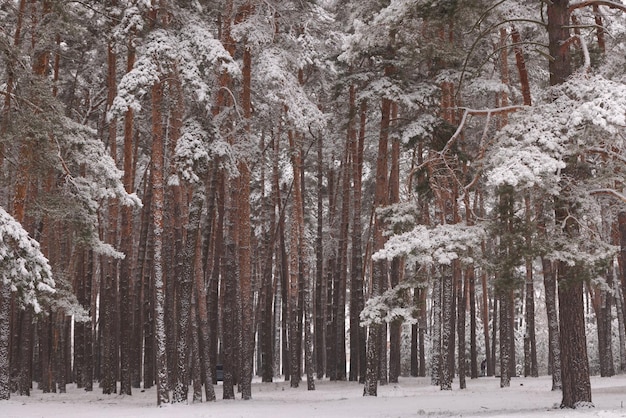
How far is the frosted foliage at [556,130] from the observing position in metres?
10.2

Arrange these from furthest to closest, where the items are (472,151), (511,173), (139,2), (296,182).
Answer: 1. (472,151)
2. (296,182)
3. (139,2)
4. (511,173)

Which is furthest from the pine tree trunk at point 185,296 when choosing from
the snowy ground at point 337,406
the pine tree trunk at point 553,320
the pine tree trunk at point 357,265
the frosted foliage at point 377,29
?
the pine tree trunk at point 553,320

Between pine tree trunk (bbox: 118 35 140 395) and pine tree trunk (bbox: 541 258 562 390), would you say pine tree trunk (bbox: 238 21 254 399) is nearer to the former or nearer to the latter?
pine tree trunk (bbox: 118 35 140 395)

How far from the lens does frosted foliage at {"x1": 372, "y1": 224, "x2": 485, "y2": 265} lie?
11.9m

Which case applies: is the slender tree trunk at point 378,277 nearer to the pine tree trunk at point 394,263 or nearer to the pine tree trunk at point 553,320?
the pine tree trunk at point 394,263

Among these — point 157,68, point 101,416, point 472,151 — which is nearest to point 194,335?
point 101,416

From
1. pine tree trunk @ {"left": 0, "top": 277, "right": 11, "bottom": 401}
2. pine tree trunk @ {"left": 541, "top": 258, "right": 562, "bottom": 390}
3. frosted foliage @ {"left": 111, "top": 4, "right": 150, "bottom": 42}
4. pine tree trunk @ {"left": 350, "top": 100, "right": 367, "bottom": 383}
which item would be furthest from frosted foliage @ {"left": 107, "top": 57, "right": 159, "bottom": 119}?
pine tree trunk @ {"left": 541, "top": 258, "right": 562, "bottom": 390}

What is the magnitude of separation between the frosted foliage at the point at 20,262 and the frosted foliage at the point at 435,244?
5.45 metres

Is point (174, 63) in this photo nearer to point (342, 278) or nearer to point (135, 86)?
point (135, 86)

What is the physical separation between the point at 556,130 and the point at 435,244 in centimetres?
279

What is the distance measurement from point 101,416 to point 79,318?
4.57 meters

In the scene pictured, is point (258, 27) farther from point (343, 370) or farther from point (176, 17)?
point (343, 370)

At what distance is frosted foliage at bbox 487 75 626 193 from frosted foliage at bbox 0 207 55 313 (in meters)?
7.00

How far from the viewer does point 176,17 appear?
17031 mm
